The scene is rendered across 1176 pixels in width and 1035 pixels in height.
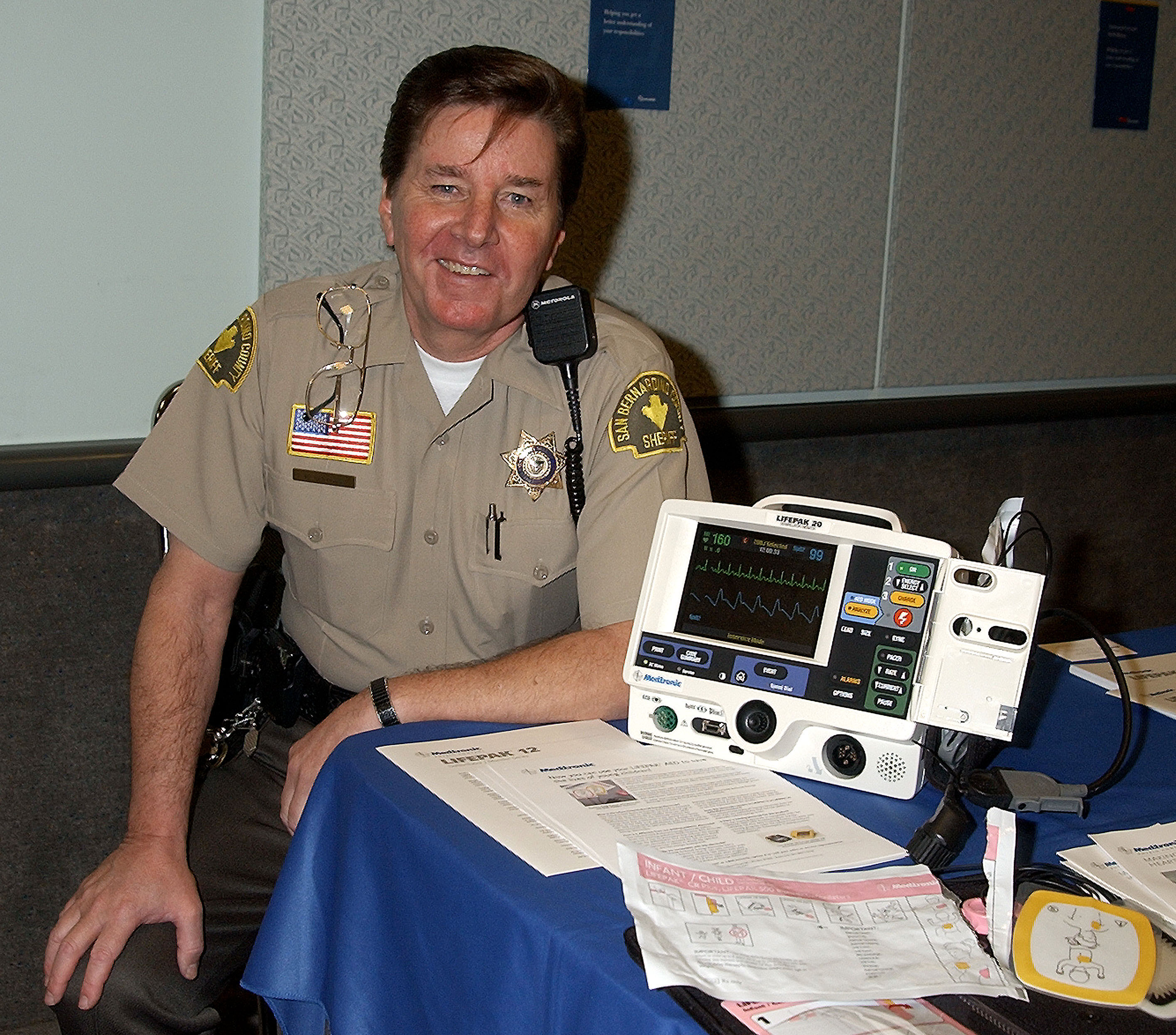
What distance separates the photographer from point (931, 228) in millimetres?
2852

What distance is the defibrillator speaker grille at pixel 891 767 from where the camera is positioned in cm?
123

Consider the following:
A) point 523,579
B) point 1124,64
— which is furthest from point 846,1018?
point 1124,64

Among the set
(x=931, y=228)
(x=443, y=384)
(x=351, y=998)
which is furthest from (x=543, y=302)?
(x=931, y=228)

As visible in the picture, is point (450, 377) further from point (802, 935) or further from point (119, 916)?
point (802, 935)

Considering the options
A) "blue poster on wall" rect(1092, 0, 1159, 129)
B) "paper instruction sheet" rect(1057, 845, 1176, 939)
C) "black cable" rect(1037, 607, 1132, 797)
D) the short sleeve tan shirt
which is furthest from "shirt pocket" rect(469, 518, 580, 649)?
"blue poster on wall" rect(1092, 0, 1159, 129)

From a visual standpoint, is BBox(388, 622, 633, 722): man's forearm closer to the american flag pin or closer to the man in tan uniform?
the man in tan uniform

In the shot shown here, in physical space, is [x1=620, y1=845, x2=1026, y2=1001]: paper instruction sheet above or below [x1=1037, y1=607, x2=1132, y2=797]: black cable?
below

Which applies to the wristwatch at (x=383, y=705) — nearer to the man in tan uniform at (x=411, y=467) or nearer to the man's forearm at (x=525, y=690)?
the man's forearm at (x=525, y=690)

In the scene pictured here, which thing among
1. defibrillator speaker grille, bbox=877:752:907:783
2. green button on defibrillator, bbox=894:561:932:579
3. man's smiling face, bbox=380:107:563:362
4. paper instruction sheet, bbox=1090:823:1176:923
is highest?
man's smiling face, bbox=380:107:563:362

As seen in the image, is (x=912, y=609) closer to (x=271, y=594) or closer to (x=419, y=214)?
(x=419, y=214)

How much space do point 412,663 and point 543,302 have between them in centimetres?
54

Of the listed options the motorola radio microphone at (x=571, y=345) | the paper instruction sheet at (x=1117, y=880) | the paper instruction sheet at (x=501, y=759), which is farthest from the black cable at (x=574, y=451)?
the paper instruction sheet at (x=1117, y=880)

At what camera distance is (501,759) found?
1.25 metres

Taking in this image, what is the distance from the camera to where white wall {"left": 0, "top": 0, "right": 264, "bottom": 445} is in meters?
1.91
